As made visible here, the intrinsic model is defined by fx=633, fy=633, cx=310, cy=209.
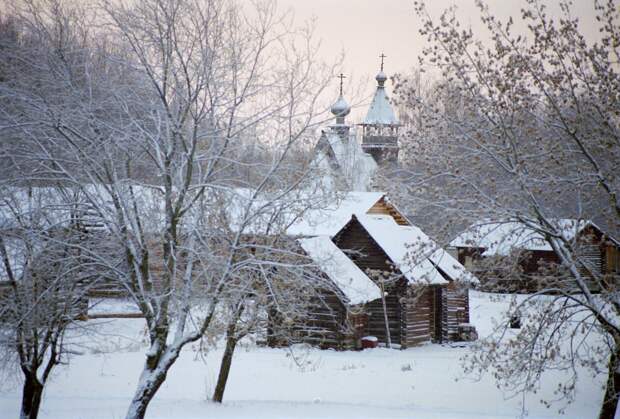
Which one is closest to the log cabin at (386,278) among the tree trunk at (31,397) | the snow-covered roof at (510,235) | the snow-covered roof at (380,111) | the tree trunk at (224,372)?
the tree trunk at (224,372)

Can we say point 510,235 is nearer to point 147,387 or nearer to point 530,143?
point 530,143

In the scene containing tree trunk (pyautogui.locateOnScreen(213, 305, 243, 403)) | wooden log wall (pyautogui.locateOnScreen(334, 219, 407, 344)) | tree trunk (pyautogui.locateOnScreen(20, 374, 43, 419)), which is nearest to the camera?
tree trunk (pyautogui.locateOnScreen(20, 374, 43, 419))

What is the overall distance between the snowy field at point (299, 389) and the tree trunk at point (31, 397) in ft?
3.95

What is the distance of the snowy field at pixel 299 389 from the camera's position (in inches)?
590

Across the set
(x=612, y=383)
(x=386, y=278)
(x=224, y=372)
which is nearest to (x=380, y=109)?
(x=386, y=278)

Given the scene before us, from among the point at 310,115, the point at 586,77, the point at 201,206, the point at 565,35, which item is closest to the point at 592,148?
the point at 586,77

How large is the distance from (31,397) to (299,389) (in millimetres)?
7987

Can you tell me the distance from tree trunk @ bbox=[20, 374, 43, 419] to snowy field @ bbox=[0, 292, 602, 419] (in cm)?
120

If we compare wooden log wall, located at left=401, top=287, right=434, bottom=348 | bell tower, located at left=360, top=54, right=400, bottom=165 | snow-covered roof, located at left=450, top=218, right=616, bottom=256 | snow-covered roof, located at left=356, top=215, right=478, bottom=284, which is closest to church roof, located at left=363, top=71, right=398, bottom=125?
bell tower, located at left=360, top=54, right=400, bottom=165

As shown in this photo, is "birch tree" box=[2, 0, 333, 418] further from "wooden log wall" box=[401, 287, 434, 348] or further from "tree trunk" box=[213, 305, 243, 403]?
"wooden log wall" box=[401, 287, 434, 348]

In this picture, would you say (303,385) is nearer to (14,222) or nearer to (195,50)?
(14,222)

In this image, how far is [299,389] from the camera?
61.2ft

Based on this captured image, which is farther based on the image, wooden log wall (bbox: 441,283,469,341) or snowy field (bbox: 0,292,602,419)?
wooden log wall (bbox: 441,283,469,341)

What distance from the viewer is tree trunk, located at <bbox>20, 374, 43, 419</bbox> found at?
12.5m
